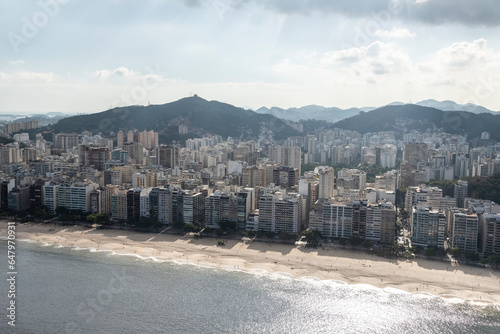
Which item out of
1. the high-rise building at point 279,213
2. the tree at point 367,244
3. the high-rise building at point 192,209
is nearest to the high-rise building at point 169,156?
the high-rise building at point 192,209

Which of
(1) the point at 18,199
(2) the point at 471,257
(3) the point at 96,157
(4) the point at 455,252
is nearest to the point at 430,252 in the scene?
(4) the point at 455,252

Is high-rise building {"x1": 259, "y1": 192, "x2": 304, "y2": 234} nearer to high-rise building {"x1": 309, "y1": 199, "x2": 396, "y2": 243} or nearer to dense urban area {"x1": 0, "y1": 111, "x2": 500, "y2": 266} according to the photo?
dense urban area {"x1": 0, "y1": 111, "x2": 500, "y2": 266}

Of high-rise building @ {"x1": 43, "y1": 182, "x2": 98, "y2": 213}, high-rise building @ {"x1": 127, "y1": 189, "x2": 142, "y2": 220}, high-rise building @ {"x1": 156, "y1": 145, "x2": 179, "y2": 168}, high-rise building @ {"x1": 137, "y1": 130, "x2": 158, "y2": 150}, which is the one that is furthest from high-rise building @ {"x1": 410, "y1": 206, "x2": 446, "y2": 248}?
high-rise building @ {"x1": 137, "y1": 130, "x2": 158, "y2": 150}

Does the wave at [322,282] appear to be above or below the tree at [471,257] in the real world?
below

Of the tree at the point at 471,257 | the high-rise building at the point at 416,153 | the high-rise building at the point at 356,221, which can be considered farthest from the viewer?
the high-rise building at the point at 416,153

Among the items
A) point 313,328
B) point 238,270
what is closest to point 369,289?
point 313,328

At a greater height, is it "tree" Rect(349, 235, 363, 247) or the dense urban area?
the dense urban area

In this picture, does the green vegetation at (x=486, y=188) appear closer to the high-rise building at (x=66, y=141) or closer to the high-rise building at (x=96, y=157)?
the high-rise building at (x=96, y=157)
